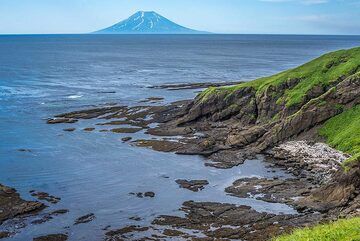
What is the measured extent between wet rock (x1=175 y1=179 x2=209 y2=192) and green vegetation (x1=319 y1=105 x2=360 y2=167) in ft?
64.3

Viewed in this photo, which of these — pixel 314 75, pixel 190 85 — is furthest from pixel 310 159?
pixel 190 85

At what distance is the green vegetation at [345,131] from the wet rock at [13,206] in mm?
38321

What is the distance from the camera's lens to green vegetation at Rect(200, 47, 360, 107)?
254 ft

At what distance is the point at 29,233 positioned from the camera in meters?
40.9

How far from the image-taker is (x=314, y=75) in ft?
267

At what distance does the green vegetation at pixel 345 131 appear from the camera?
6034 cm

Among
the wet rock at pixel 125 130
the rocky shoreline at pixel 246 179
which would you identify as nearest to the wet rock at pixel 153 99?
the rocky shoreline at pixel 246 179

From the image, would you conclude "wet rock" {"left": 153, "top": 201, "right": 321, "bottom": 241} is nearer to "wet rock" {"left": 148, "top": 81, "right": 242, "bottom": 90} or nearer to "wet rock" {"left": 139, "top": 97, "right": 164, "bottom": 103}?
"wet rock" {"left": 139, "top": 97, "right": 164, "bottom": 103}

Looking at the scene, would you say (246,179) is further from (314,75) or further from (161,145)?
(314,75)

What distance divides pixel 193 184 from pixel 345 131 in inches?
946

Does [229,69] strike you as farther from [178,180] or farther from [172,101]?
[178,180]

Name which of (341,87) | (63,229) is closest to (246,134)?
(341,87)

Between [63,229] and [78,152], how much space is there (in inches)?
1096

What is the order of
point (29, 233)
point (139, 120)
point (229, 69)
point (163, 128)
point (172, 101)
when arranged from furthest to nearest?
1. point (229, 69)
2. point (172, 101)
3. point (139, 120)
4. point (163, 128)
5. point (29, 233)
